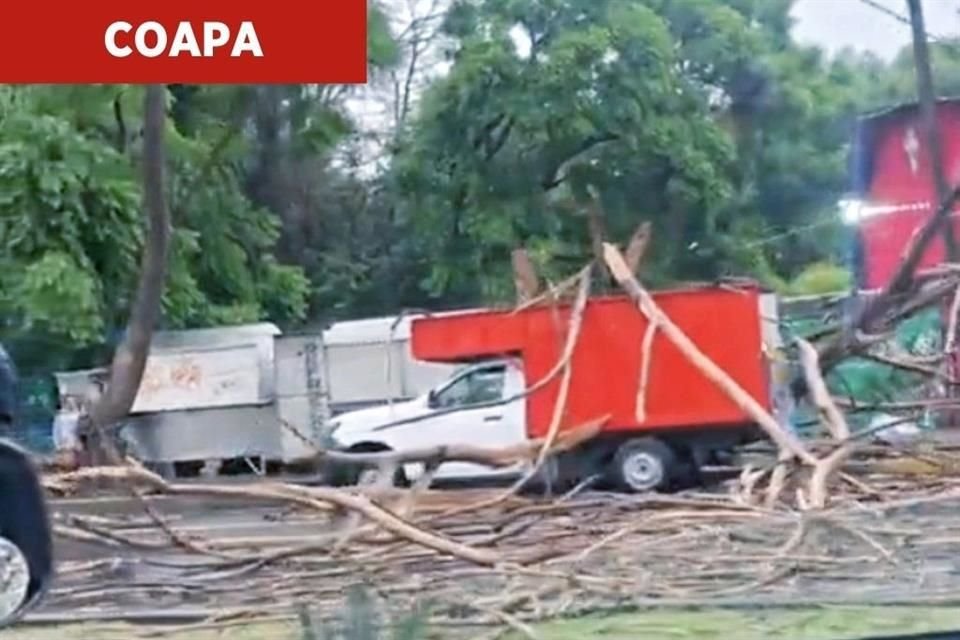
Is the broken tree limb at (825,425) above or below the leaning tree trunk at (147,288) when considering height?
below

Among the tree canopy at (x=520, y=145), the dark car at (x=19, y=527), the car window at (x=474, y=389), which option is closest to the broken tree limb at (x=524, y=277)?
→ the tree canopy at (x=520, y=145)

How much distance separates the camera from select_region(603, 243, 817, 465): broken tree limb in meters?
3.74

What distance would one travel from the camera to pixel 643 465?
16.5 ft

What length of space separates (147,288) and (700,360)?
195 centimetres

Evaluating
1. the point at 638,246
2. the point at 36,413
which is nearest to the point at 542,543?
the point at 638,246

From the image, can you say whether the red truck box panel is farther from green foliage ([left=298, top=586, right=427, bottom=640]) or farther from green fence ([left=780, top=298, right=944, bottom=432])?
green foliage ([left=298, top=586, right=427, bottom=640])

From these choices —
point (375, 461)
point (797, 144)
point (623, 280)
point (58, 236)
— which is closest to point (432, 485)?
point (375, 461)

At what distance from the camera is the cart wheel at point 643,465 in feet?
15.5

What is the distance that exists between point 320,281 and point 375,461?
869mm

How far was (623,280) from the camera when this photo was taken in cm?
395

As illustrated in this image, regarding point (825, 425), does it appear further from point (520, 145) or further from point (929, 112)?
point (520, 145)

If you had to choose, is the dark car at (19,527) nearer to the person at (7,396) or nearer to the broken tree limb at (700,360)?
the person at (7,396)

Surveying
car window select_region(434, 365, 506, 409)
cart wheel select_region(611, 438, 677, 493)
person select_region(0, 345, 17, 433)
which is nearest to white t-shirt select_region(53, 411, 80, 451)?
person select_region(0, 345, 17, 433)

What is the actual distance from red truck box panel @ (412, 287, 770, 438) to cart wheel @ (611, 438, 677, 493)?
78mm
